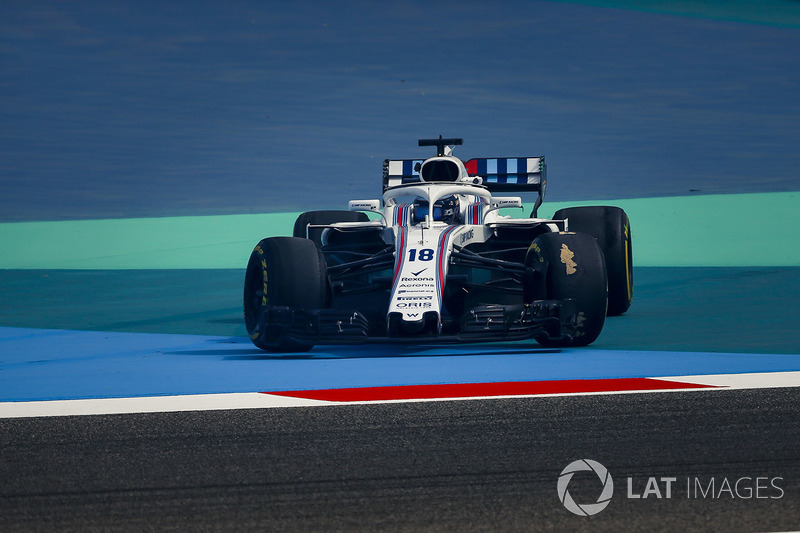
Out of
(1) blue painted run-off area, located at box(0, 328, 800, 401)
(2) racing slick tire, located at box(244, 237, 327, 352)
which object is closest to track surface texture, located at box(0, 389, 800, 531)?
(1) blue painted run-off area, located at box(0, 328, 800, 401)

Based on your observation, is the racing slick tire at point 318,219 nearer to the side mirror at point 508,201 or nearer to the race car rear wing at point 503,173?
the race car rear wing at point 503,173

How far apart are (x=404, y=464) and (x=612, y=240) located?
6660 millimetres

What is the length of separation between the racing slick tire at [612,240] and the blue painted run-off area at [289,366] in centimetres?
205

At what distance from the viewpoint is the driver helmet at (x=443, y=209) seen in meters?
9.38

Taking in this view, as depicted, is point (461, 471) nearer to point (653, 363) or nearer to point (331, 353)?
point (653, 363)

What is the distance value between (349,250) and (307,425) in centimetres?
481

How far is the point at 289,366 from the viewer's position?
292 inches

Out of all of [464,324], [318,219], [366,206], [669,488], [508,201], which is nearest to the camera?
[669,488]

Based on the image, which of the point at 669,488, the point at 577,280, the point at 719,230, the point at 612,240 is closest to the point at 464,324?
the point at 577,280

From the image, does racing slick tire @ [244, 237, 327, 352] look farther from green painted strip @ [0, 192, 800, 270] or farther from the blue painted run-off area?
green painted strip @ [0, 192, 800, 270]

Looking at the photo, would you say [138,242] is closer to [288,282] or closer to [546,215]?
[546,215]

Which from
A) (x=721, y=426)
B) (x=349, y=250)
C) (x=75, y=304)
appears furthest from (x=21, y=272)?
(x=721, y=426)

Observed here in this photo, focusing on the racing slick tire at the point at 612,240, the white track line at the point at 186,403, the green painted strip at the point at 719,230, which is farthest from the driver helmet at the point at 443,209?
the green painted strip at the point at 719,230

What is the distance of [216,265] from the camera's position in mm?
19484
